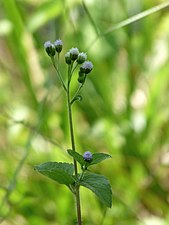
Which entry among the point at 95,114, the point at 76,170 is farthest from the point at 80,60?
the point at 95,114

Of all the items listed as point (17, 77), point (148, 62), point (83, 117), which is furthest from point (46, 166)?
point (17, 77)

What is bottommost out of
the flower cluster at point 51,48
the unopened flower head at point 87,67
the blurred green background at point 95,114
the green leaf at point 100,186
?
the green leaf at point 100,186

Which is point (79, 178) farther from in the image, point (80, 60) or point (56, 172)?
point (80, 60)

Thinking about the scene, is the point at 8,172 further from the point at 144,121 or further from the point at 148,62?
the point at 148,62

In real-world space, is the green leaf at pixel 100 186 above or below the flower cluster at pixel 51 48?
below

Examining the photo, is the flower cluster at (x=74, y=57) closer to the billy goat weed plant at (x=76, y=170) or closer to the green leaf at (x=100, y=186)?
the billy goat weed plant at (x=76, y=170)

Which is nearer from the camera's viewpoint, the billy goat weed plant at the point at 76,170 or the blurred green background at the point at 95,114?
the billy goat weed plant at the point at 76,170

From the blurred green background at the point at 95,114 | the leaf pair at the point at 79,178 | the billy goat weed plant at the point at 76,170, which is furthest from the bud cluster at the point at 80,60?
the blurred green background at the point at 95,114
